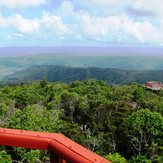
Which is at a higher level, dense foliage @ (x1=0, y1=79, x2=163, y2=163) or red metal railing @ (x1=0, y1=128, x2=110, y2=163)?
red metal railing @ (x1=0, y1=128, x2=110, y2=163)

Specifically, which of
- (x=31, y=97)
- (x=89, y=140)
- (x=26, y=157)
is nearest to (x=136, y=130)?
(x=89, y=140)

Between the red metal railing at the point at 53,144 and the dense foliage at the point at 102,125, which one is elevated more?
the red metal railing at the point at 53,144

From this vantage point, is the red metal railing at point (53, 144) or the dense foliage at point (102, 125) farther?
the dense foliage at point (102, 125)

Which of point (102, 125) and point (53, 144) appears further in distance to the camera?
point (102, 125)

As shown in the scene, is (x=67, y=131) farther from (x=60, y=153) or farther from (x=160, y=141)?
(x=60, y=153)

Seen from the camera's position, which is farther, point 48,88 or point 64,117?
point 48,88

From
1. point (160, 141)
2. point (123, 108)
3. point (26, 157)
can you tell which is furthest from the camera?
point (123, 108)

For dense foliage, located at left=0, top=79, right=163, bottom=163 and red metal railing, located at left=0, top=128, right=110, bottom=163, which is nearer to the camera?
red metal railing, located at left=0, top=128, right=110, bottom=163

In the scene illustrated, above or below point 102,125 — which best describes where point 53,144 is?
above
